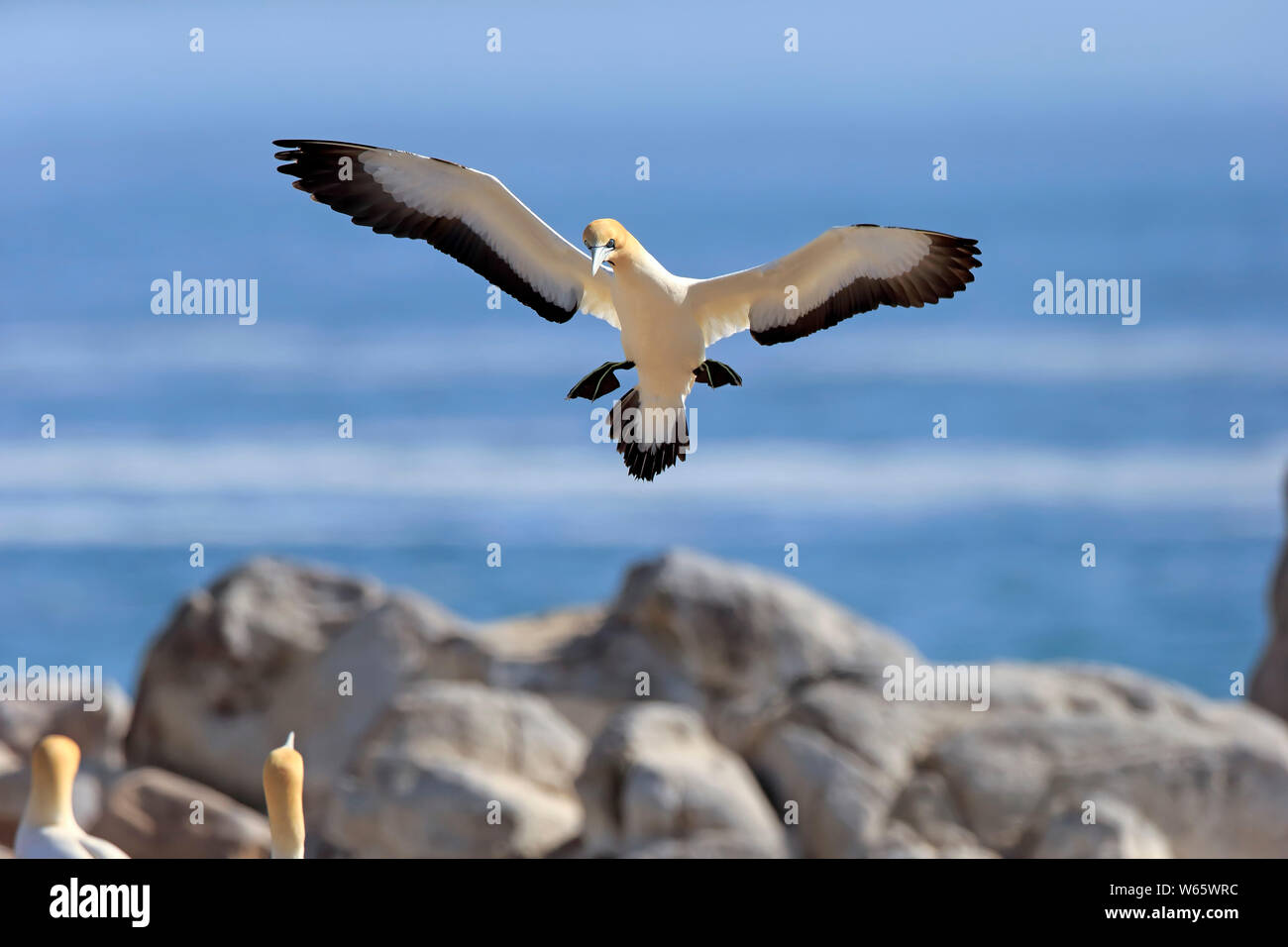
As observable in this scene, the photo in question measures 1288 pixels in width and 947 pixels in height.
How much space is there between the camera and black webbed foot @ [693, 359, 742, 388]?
597 centimetres

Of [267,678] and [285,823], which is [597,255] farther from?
[267,678]

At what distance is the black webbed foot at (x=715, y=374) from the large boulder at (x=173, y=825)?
910 cm

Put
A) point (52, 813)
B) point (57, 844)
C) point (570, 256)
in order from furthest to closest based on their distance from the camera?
1. point (52, 813)
2. point (57, 844)
3. point (570, 256)

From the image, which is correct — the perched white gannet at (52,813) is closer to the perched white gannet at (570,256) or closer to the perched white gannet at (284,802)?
the perched white gannet at (284,802)

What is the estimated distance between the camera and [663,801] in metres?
12.1

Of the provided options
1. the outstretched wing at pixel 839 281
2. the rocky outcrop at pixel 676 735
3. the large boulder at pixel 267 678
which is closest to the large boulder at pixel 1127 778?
the rocky outcrop at pixel 676 735

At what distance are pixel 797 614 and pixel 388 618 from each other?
11.2ft

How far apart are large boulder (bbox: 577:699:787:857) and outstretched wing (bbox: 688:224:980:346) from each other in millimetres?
6086

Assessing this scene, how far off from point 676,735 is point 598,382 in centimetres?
712

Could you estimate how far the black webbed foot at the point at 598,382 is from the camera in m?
5.87

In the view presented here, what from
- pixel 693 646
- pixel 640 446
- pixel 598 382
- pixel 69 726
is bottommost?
pixel 69 726

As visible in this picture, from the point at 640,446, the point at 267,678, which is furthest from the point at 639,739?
the point at 640,446
